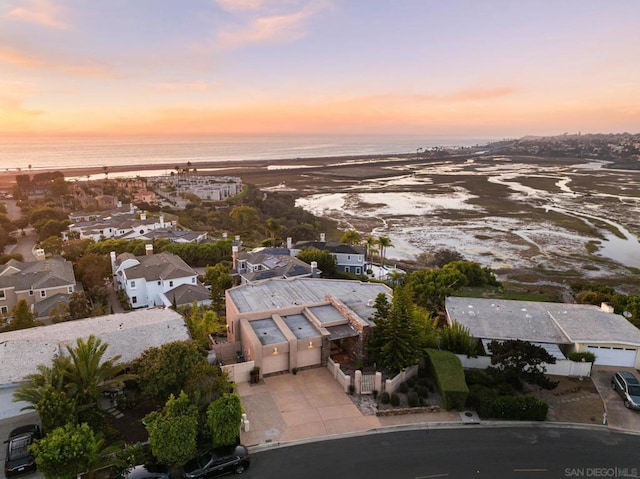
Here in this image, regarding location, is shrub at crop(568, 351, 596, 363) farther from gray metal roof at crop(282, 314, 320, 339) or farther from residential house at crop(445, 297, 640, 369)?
gray metal roof at crop(282, 314, 320, 339)

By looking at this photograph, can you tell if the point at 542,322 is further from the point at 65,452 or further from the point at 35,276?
the point at 35,276

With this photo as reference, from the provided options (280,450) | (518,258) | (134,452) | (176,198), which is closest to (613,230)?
(518,258)

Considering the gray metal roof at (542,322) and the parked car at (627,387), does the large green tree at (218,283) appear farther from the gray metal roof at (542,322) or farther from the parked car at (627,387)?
the parked car at (627,387)

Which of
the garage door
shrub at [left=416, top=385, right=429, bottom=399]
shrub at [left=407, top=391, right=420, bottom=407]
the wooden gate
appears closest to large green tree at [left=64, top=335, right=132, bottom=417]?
the wooden gate

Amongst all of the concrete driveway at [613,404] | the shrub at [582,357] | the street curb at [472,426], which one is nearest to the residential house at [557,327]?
the shrub at [582,357]

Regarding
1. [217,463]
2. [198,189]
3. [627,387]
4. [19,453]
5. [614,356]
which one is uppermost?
[198,189]

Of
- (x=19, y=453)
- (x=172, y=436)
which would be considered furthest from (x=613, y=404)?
(x=19, y=453)

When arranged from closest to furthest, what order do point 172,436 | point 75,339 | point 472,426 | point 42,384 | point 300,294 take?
point 172,436
point 42,384
point 472,426
point 75,339
point 300,294

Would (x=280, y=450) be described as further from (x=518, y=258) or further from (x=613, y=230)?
(x=613, y=230)
